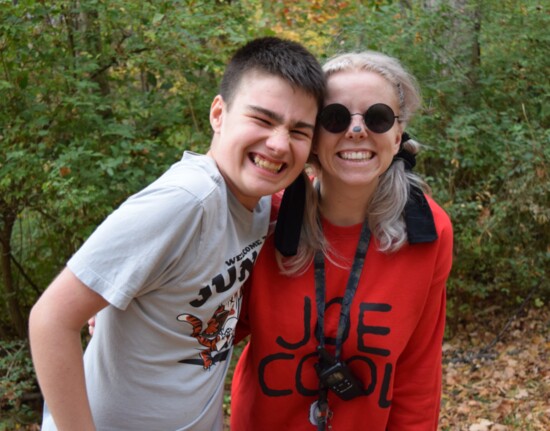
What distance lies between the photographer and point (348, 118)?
216cm

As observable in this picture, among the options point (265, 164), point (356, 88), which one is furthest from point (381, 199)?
point (265, 164)

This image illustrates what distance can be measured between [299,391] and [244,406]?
0.28m

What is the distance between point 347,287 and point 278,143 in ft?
1.83

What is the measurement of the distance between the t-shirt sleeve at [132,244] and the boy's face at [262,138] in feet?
1.02

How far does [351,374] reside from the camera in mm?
2158

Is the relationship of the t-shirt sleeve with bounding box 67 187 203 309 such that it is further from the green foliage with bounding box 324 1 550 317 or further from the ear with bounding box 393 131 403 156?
the green foliage with bounding box 324 1 550 317

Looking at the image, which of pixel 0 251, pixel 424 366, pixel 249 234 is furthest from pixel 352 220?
pixel 0 251

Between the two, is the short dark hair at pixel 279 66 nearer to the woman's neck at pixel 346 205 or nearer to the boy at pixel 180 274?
the boy at pixel 180 274

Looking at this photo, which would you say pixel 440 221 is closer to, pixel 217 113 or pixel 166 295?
pixel 217 113

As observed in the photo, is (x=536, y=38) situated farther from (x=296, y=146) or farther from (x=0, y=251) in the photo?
(x=0, y=251)

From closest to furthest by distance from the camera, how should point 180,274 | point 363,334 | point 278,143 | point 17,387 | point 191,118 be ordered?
point 180,274
point 278,143
point 363,334
point 17,387
point 191,118

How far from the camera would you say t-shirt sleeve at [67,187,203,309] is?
1.63 m

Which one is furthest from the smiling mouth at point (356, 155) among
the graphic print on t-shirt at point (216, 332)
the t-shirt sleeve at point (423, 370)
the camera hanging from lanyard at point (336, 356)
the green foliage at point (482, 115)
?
the green foliage at point (482, 115)

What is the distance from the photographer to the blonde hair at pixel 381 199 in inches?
87.1
